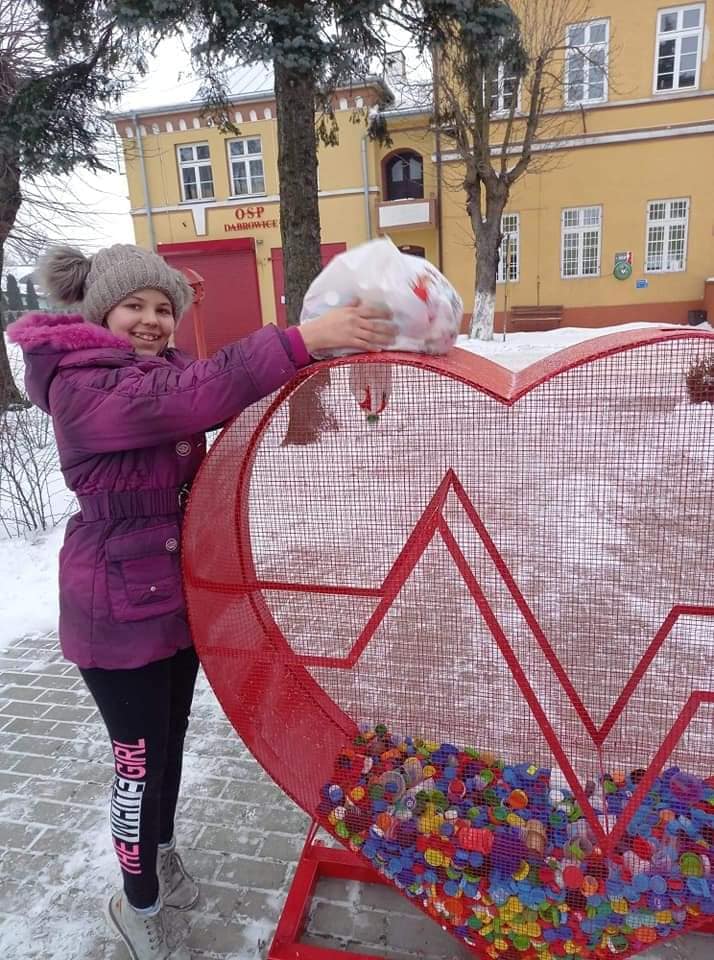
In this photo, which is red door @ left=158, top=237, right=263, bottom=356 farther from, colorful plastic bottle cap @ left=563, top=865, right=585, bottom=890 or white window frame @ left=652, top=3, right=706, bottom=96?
colorful plastic bottle cap @ left=563, top=865, right=585, bottom=890

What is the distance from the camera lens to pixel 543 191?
1727 cm

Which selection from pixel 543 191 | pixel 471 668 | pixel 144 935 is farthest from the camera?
pixel 543 191

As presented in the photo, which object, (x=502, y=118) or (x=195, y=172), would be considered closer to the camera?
(x=502, y=118)

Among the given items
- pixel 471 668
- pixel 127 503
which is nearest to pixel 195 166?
pixel 471 668

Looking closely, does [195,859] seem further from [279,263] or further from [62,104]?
[279,263]

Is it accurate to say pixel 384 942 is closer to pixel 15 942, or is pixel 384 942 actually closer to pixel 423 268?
pixel 15 942

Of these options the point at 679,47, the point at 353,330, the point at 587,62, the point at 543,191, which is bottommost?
the point at 353,330

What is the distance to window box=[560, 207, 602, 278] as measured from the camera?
1727cm

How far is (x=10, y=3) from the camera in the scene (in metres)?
9.12

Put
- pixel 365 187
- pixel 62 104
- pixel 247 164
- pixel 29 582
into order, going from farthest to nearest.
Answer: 1. pixel 247 164
2. pixel 365 187
3. pixel 62 104
4. pixel 29 582

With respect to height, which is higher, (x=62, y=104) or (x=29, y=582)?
(x=62, y=104)

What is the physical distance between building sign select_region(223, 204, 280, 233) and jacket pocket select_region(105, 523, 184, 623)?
17.9 meters

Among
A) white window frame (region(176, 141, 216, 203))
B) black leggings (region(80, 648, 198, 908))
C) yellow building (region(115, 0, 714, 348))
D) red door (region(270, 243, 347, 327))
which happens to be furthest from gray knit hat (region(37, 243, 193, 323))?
white window frame (region(176, 141, 216, 203))

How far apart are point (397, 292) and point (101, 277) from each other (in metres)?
0.78
